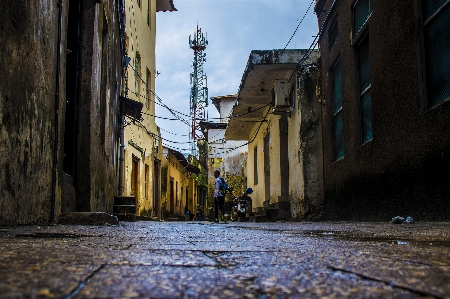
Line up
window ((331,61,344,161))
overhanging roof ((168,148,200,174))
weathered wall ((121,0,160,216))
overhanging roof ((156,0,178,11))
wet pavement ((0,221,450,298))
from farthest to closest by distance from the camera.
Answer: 1. overhanging roof ((168,148,200,174))
2. overhanging roof ((156,0,178,11))
3. weathered wall ((121,0,160,216))
4. window ((331,61,344,161))
5. wet pavement ((0,221,450,298))

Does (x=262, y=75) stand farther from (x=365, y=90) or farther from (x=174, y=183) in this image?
(x=174, y=183)

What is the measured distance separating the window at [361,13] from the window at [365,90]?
333 millimetres

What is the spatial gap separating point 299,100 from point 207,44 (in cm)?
2555

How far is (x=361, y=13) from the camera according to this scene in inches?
302

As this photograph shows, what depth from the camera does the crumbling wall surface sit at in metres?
3.27

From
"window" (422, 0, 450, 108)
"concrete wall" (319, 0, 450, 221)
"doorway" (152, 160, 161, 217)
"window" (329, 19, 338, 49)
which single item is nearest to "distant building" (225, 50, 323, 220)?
"window" (329, 19, 338, 49)

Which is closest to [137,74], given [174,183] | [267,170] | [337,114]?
[267,170]

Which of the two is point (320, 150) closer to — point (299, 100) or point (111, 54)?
point (299, 100)

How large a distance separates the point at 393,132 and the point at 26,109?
4347 millimetres

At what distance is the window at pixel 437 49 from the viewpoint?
15.4ft

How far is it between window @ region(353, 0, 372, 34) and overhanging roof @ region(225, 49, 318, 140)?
2757 mm

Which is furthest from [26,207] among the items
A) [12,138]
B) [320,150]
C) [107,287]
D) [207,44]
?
[207,44]

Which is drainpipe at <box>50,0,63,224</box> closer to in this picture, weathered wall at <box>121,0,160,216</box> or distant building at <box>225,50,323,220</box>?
distant building at <box>225,50,323,220</box>

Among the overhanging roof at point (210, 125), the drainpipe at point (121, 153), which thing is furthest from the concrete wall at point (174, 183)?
the drainpipe at point (121, 153)
